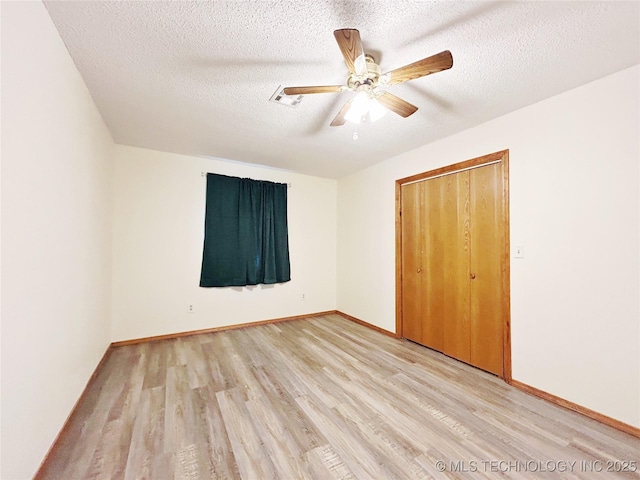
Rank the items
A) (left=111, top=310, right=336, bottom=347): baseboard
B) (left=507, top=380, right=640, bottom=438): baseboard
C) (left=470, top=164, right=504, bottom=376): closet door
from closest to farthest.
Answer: (left=507, top=380, right=640, bottom=438): baseboard < (left=470, top=164, right=504, bottom=376): closet door < (left=111, top=310, right=336, bottom=347): baseboard

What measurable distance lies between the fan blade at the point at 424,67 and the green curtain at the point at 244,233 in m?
2.76

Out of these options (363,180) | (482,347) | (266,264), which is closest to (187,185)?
(266,264)

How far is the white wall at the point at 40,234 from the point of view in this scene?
3.48 ft

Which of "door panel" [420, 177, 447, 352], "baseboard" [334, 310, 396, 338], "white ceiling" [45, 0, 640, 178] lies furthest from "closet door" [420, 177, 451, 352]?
"white ceiling" [45, 0, 640, 178]

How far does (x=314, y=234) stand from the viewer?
4523 mm

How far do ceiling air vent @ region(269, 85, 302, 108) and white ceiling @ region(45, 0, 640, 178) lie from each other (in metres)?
0.05

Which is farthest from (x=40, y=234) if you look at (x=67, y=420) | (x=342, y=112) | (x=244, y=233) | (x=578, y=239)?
(x=578, y=239)

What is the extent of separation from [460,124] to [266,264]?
304cm

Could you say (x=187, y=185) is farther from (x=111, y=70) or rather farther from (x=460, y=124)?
(x=460, y=124)

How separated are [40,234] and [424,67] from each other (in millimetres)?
2213

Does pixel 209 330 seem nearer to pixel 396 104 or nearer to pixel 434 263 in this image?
pixel 434 263

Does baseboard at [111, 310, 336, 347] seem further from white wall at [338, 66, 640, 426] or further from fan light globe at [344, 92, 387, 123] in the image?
fan light globe at [344, 92, 387, 123]

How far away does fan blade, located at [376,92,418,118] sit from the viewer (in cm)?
175

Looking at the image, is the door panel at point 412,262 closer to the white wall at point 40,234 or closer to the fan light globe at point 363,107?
the fan light globe at point 363,107
